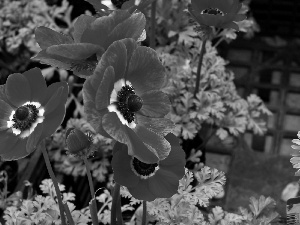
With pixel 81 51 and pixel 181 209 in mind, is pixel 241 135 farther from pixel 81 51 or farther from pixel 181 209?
pixel 81 51

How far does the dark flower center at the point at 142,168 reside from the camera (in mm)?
875

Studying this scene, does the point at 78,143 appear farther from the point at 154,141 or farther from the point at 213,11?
the point at 213,11

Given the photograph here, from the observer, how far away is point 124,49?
75cm

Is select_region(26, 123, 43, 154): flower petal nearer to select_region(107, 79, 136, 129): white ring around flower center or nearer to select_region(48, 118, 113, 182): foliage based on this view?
select_region(107, 79, 136, 129): white ring around flower center

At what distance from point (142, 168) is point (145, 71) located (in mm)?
158

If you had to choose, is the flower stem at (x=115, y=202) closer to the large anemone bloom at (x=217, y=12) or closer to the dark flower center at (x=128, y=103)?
the dark flower center at (x=128, y=103)

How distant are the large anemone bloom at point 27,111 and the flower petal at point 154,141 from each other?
0.11 metres

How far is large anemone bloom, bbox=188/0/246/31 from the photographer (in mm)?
1167

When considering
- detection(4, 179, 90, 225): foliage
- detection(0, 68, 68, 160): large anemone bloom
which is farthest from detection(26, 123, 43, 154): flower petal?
detection(4, 179, 90, 225): foliage

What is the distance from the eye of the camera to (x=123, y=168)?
85 cm

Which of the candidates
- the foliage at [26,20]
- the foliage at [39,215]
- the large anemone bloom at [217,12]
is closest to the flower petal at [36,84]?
the foliage at [39,215]

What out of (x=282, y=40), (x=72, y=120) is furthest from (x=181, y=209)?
(x=282, y=40)

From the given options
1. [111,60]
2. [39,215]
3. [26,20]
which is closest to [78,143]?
[111,60]

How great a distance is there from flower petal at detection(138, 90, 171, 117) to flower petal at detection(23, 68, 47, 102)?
16 cm
